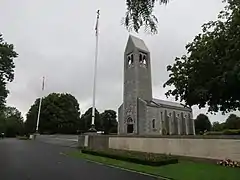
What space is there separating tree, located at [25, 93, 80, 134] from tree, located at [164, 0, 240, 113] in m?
58.9

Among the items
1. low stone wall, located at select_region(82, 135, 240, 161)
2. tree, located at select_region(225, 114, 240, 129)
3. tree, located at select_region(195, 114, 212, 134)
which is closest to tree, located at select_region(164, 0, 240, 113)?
low stone wall, located at select_region(82, 135, 240, 161)

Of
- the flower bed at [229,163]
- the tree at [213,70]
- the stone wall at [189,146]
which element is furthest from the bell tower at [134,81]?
the flower bed at [229,163]

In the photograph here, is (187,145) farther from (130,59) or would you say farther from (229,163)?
(130,59)

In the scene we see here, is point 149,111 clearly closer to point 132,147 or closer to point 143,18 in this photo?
point 132,147

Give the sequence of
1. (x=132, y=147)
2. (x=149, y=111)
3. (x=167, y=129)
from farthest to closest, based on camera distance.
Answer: (x=167, y=129) → (x=149, y=111) → (x=132, y=147)

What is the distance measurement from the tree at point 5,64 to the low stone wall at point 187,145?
12231 mm

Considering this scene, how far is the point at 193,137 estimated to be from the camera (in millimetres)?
19656

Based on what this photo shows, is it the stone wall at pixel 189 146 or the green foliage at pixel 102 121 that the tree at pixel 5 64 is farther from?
the green foliage at pixel 102 121

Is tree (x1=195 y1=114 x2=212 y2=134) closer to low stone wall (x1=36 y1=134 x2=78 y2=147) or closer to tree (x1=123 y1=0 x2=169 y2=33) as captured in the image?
low stone wall (x1=36 y1=134 x2=78 y2=147)

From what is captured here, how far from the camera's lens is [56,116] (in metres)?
78.0

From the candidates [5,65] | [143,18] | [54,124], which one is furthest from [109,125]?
[143,18]

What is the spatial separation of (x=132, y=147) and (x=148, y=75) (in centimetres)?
4055

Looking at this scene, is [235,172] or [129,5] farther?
[235,172]

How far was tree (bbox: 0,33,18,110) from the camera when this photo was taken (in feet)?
90.5
